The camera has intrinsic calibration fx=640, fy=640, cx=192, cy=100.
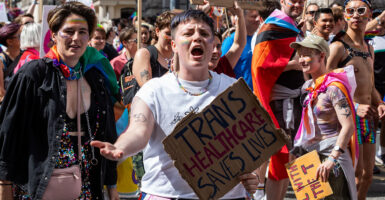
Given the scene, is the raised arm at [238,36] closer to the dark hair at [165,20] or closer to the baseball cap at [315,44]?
the baseball cap at [315,44]

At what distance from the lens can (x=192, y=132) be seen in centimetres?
287

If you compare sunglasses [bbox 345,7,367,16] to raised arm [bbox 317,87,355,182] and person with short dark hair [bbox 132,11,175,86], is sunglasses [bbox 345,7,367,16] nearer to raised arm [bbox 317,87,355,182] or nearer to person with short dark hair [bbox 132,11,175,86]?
raised arm [bbox 317,87,355,182]

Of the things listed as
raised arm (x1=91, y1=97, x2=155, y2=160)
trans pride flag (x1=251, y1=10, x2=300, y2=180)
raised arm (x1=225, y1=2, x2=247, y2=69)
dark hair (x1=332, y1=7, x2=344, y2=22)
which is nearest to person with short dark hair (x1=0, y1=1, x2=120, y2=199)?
raised arm (x1=91, y1=97, x2=155, y2=160)

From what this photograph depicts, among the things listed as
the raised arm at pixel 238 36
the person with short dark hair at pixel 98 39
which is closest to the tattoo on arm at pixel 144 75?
the raised arm at pixel 238 36

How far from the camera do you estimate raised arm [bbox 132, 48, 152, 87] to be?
530 cm

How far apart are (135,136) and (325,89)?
236 centimetres

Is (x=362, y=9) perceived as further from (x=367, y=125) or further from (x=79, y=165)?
(x=79, y=165)

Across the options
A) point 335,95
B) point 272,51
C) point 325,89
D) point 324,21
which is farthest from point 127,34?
point 335,95

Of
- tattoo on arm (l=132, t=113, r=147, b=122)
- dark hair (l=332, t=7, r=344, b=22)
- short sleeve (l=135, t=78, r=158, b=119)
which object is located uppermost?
dark hair (l=332, t=7, r=344, b=22)

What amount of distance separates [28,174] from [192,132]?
1.42 meters

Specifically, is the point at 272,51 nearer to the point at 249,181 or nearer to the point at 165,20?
the point at 165,20

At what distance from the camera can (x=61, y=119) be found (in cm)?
388

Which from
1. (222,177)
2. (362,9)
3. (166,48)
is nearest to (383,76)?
(362,9)

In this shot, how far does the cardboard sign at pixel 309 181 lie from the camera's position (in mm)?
4668
